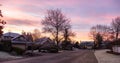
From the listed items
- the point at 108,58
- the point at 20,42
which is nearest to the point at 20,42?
the point at 20,42

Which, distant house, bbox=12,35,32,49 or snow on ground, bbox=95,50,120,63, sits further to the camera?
distant house, bbox=12,35,32,49

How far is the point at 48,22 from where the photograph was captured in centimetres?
Answer: 9944

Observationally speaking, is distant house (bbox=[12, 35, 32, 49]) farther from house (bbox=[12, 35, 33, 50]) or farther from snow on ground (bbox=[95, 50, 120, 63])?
snow on ground (bbox=[95, 50, 120, 63])

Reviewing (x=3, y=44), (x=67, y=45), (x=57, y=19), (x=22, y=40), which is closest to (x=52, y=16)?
(x=57, y=19)

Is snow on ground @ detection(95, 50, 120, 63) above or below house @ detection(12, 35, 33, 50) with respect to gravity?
below

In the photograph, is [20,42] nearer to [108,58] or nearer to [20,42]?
[20,42]

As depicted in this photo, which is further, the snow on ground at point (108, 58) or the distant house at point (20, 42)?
the distant house at point (20, 42)

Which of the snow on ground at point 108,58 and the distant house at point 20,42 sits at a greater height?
the distant house at point 20,42

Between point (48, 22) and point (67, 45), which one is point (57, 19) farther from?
point (67, 45)

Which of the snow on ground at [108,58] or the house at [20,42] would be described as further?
the house at [20,42]

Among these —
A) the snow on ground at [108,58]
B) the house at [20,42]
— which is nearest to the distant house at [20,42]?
the house at [20,42]

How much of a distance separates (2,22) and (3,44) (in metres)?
14.8

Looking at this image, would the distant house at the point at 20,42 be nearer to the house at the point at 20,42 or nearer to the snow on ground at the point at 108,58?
the house at the point at 20,42

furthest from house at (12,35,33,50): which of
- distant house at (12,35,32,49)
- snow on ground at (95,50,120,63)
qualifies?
snow on ground at (95,50,120,63)
